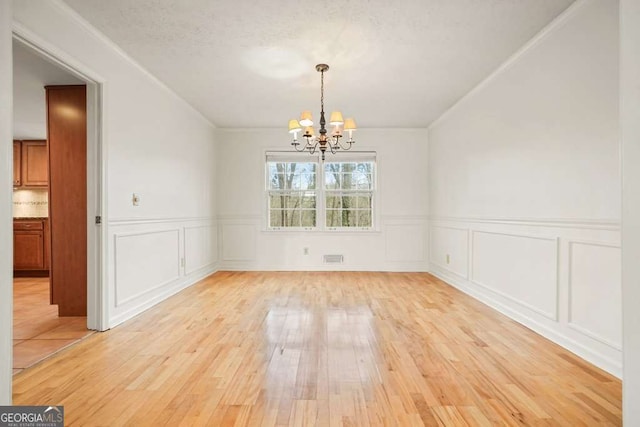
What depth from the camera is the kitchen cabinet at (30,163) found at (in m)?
5.77

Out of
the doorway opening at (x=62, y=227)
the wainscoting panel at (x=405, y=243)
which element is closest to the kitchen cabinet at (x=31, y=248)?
the doorway opening at (x=62, y=227)

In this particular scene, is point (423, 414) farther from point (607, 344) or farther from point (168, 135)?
point (168, 135)

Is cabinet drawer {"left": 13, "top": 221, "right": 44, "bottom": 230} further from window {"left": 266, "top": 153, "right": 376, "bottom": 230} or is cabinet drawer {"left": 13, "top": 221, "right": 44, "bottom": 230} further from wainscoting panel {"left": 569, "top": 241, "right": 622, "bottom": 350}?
wainscoting panel {"left": 569, "top": 241, "right": 622, "bottom": 350}

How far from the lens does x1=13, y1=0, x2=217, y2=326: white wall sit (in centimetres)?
255

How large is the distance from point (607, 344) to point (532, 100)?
1986 millimetres

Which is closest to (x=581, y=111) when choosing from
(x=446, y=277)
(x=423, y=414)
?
(x=423, y=414)

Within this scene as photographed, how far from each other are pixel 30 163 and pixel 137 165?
394 centimetres

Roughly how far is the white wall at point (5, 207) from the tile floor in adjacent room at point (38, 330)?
0.90 metres

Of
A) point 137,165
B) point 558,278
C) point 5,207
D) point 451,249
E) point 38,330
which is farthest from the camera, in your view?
point 451,249

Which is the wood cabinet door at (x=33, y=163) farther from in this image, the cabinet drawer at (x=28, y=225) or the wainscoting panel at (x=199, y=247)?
the wainscoting panel at (x=199, y=247)

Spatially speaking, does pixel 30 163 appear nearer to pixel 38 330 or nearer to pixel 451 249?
pixel 38 330

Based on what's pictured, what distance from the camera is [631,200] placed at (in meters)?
1.28

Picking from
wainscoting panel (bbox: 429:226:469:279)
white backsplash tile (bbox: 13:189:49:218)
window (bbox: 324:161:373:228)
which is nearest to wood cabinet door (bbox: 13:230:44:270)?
white backsplash tile (bbox: 13:189:49:218)

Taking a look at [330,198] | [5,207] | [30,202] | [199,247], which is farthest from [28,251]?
[5,207]
